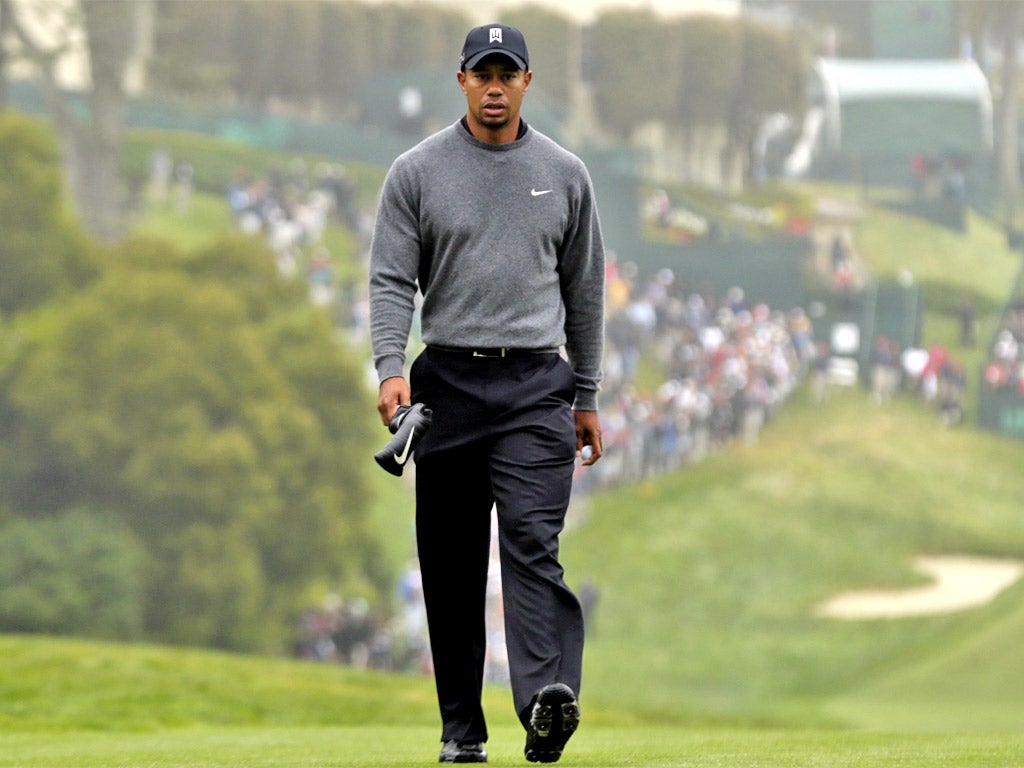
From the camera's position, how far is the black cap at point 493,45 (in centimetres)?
514

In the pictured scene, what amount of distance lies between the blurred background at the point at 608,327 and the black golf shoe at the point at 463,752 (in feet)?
76.4

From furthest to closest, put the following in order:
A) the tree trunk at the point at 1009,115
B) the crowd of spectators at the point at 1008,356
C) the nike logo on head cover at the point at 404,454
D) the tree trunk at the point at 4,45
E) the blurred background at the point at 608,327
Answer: the tree trunk at the point at 1009,115, the tree trunk at the point at 4,45, the crowd of spectators at the point at 1008,356, the blurred background at the point at 608,327, the nike logo on head cover at the point at 404,454

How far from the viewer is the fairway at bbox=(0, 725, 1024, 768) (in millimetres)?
5145

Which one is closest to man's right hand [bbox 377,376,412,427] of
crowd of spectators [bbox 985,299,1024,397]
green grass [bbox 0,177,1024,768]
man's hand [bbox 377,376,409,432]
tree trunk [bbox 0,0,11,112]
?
man's hand [bbox 377,376,409,432]

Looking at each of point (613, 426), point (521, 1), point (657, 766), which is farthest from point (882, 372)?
point (657, 766)

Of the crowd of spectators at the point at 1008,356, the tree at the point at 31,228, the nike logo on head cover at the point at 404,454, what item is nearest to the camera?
the nike logo on head cover at the point at 404,454

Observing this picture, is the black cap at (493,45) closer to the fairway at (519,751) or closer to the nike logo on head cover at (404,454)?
the nike logo on head cover at (404,454)

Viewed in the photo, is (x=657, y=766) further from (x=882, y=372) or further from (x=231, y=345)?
(x=882, y=372)

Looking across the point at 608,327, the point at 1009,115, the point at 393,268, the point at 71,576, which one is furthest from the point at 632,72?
the point at 393,268

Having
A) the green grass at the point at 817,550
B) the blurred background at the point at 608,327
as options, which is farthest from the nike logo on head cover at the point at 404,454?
the blurred background at the point at 608,327

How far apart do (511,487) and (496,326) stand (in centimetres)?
41

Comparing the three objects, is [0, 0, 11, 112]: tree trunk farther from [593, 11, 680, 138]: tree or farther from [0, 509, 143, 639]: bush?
[593, 11, 680, 138]: tree

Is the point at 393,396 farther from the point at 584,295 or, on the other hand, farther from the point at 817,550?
the point at 817,550

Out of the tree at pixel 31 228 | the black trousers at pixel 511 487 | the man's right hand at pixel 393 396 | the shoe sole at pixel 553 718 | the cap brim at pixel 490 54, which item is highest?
the cap brim at pixel 490 54
